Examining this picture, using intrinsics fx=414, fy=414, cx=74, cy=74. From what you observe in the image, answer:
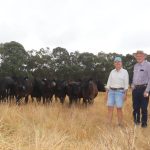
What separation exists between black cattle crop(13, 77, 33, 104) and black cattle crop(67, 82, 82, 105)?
6.60ft

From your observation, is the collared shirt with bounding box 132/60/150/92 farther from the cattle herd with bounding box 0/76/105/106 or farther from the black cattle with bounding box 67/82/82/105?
the black cattle with bounding box 67/82/82/105

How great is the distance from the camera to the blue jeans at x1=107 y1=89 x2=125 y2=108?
11547mm

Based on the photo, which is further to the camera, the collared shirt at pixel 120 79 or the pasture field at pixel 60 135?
the collared shirt at pixel 120 79

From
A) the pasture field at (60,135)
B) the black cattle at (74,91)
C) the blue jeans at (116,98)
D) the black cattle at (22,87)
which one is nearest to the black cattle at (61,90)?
the black cattle at (74,91)

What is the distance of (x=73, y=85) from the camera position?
67.4 ft

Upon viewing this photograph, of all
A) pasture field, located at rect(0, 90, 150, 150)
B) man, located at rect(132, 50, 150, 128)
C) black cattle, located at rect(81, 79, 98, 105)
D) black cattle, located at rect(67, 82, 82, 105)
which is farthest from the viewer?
black cattle, located at rect(67, 82, 82, 105)

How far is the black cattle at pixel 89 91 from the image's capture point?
63.2 feet

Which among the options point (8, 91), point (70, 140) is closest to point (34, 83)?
point (8, 91)

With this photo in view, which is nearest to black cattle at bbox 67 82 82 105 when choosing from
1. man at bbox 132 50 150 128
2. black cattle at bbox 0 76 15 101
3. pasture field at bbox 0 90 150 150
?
black cattle at bbox 0 76 15 101

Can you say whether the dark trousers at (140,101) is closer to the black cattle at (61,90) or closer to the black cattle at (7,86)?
the black cattle at (7,86)

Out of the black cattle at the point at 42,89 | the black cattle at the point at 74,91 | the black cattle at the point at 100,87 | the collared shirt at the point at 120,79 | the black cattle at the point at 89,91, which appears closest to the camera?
the collared shirt at the point at 120,79

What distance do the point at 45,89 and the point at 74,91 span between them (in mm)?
1438

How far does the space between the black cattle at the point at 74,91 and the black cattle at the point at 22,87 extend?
2.01 meters

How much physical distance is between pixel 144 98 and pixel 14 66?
4385cm
